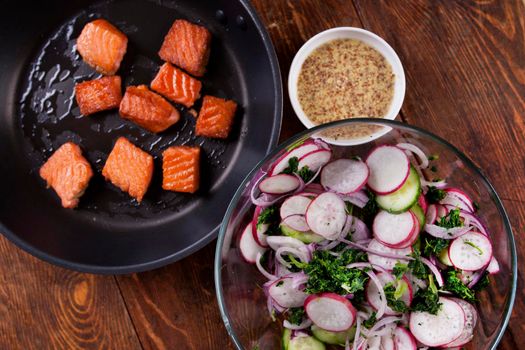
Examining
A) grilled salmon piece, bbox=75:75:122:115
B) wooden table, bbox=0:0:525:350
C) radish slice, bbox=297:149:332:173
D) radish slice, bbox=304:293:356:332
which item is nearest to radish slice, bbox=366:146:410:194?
radish slice, bbox=297:149:332:173

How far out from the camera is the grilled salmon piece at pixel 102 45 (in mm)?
2389

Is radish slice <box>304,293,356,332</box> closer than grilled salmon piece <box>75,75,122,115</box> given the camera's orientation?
Yes

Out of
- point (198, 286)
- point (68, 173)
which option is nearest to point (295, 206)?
point (198, 286)

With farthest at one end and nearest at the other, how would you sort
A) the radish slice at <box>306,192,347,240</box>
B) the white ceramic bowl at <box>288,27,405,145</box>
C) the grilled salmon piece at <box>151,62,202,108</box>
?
1. the grilled salmon piece at <box>151,62,202,108</box>
2. the white ceramic bowl at <box>288,27,405,145</box>
3. the radish slice at <box>306,192,347,240</box>

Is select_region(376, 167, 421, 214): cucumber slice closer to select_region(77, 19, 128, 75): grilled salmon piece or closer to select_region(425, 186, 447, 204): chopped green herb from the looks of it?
select_region(425, 186, 447, 204): chopped green herb

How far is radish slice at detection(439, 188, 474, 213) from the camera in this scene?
181 cm

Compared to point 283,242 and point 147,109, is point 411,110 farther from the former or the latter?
point 147,109

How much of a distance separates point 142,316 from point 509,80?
6.05 ft

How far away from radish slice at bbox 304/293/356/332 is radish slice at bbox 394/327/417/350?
0.17 meters

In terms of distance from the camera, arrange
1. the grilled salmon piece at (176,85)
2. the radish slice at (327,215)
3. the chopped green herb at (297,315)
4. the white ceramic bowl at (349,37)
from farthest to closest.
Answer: the grilled salmon piece at (176,85), the white ceramic bowl at (349,37), the chopped green herb at (297,315), the radish slice at (327,215)

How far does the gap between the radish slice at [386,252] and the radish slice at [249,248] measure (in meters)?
0.35

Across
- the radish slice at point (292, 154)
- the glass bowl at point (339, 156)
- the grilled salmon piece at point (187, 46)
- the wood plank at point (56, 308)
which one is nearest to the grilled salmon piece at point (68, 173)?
the wood plank at point (56, 308)

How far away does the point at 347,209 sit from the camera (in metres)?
1.77

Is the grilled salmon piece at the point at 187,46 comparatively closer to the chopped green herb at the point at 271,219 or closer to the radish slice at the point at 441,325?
the chopped green herb at the point at 271,219
